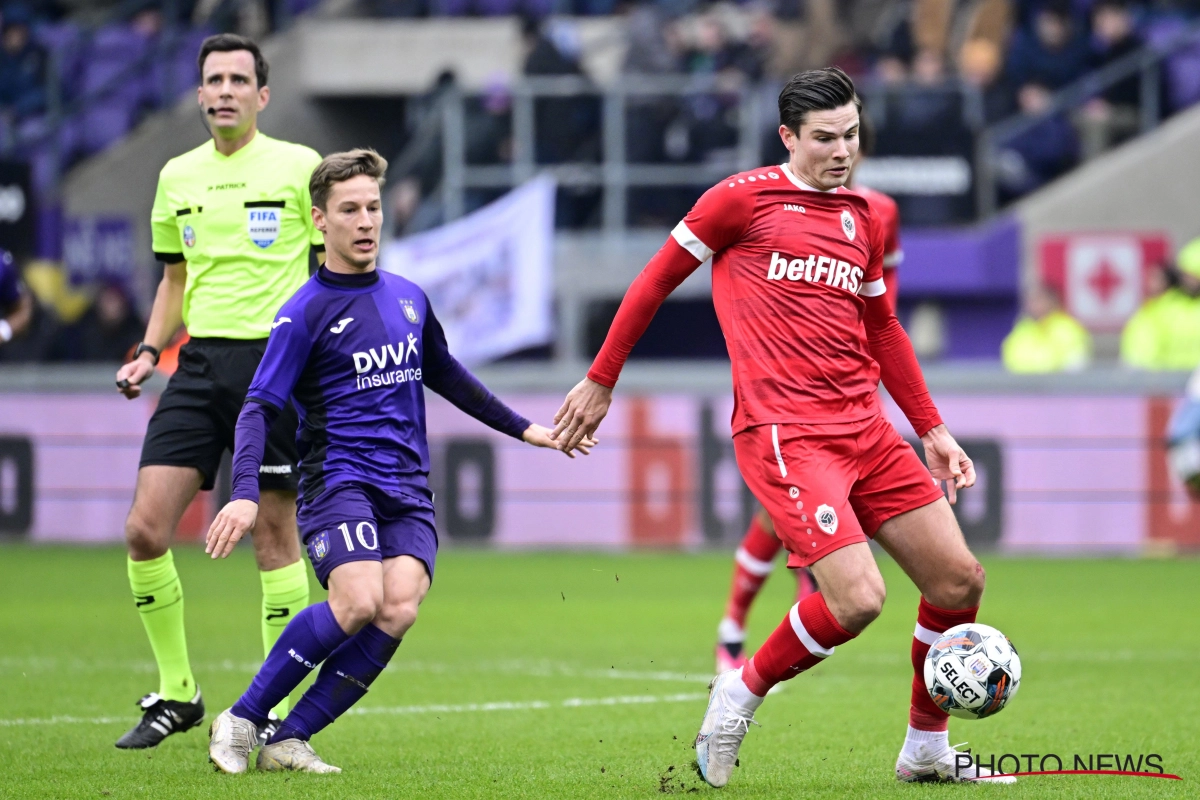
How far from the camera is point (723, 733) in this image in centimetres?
574

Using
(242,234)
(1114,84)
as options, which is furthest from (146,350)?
(1114,84)

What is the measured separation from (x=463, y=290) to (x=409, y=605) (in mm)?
10777

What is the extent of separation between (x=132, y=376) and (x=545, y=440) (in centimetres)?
175

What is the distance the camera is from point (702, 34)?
20719 mm

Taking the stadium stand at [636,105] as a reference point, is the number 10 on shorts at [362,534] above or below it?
below

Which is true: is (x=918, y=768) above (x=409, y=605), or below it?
below

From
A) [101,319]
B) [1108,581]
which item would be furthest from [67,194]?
[1108,581]

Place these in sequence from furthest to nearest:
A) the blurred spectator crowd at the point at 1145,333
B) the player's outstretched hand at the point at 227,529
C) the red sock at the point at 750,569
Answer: the blurred spectator crowd at the point at 1145,333, the red sock at the point at 750,569, the player's outstretched hand at the point at 227,529

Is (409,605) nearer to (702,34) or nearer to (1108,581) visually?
(1108,581)

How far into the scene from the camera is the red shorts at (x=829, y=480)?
5633 mm

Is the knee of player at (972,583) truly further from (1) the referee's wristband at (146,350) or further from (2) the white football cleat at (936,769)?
(1) the referee's wristband at (146,350)

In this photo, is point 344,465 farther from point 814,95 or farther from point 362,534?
point 814,95

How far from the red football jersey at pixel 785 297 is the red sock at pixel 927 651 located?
712 millimetres

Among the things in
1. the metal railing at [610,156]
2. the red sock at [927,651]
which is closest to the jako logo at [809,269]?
the red sock at [927,651]
